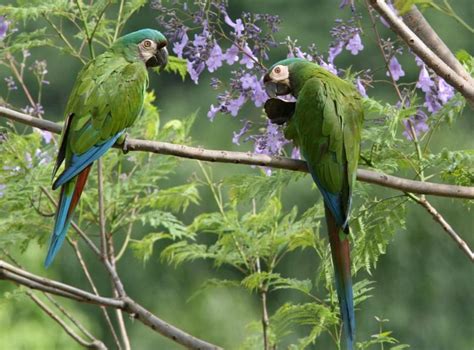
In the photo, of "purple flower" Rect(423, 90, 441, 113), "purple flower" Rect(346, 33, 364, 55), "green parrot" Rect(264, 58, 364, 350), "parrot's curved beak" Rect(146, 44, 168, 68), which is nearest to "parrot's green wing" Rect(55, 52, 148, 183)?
"parrot's curved beak" Rect(146, 44, 168, 68)

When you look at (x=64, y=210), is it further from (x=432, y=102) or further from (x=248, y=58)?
(x=432, y=102)

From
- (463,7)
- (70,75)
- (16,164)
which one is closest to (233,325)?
(70,75)

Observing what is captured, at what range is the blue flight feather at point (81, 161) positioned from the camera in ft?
4.66

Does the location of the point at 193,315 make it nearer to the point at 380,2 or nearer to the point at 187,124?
the point at 187,124

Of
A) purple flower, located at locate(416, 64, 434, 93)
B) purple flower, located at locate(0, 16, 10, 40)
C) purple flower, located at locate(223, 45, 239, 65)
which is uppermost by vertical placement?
purple flower, located at locate(0, 16, 10, 40)

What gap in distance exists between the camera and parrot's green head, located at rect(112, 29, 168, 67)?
1627mm

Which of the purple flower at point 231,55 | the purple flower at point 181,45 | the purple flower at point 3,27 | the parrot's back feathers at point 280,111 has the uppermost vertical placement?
the purple flower at point 3,27

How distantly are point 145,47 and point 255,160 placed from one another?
1.45 feet

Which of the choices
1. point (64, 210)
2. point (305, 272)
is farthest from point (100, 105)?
point (305, 272)

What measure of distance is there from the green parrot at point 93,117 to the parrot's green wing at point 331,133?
26 centimetres

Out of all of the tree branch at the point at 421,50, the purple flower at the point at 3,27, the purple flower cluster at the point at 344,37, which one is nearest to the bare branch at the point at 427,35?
the tree branch at the point at 421,50

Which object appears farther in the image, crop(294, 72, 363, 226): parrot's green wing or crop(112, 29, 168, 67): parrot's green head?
crop(112, 29, 168, 67): parrot's green head

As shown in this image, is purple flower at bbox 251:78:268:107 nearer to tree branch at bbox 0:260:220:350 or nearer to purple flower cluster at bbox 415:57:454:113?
purple flower cluster at bbox 415:57:454:113

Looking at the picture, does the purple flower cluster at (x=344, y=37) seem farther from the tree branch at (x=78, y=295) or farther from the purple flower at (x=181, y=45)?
the tree branch at (x=78, y=295)
